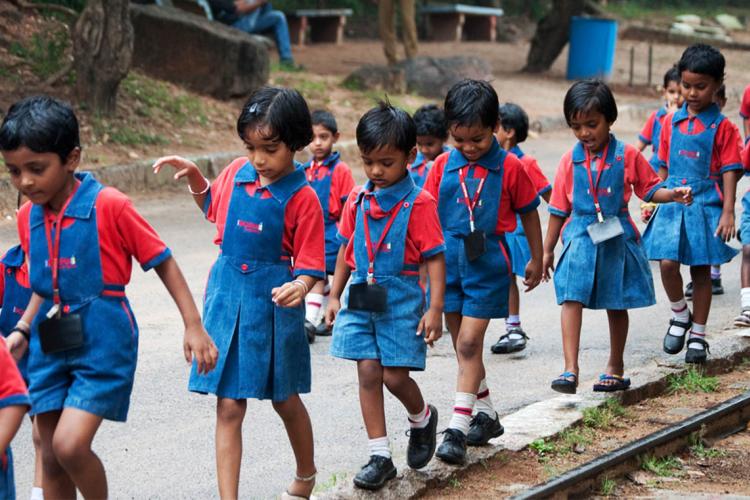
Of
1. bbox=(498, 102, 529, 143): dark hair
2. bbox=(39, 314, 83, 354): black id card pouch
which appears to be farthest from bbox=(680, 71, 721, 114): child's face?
bbox=(39, 314, 83, 354): black id card pouch

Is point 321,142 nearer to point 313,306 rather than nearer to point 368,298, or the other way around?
point 313,306

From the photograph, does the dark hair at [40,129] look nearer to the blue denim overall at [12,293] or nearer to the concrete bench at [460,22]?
the blue denim overall at [12,293]

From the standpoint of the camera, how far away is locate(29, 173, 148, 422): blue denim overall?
4.25 metres

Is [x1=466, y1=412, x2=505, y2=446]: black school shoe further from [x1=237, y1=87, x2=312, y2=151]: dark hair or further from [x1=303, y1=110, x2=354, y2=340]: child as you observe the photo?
[x1=303, y1=110, x2=354, y2=340]: child

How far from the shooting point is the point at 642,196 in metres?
6.51

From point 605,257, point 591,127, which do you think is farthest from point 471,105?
point 605,257

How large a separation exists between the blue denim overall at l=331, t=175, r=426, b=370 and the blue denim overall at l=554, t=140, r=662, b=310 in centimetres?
153

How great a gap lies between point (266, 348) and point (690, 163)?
3689 millimetres

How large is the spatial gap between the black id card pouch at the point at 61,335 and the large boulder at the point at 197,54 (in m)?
12.2

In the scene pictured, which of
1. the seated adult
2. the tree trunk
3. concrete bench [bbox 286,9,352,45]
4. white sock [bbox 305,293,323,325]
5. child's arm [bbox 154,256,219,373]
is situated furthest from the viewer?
Result: concrete bench [bbox 286,9,352,45]

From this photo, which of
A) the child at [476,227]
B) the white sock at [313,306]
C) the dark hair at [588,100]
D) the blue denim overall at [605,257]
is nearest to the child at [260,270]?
the child at [476,227]

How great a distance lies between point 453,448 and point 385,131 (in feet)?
4.52

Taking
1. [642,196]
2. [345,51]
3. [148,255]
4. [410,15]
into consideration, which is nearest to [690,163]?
[642,196]

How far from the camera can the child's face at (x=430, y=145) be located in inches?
304
